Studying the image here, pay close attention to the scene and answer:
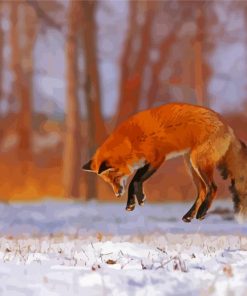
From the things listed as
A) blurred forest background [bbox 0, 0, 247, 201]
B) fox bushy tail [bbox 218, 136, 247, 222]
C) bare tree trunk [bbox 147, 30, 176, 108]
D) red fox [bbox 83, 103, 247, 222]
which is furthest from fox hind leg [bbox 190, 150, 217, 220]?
bare tree trunk [bbox 147, 30, 176, 108]

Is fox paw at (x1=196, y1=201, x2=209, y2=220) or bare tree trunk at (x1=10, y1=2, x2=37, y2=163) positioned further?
bare tree trunk at (x1=10, y1=2, x2=37, y2=163)

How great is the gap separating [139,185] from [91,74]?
12.7m

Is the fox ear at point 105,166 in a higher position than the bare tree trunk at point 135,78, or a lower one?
higher

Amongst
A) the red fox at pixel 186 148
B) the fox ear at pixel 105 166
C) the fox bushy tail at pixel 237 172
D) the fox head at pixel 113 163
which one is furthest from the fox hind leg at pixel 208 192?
the fox ear at pixel 105 166

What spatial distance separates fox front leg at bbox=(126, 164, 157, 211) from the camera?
758 cm

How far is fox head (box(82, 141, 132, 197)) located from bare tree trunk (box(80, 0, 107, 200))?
1180 centimetres

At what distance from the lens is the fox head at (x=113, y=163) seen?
25.1 feet

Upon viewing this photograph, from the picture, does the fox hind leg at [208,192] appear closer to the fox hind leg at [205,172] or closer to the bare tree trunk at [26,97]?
the fox hind leg at [205,172]

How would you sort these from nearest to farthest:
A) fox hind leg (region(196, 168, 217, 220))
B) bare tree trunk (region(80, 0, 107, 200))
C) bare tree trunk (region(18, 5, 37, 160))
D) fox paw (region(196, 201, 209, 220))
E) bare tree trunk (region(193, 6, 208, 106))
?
fox hind leg (region(196, 168, 217, 220)) < fox paw (region(196, 201, 209, 220)) < bare tree trunk (region(80, 0, 107, 200)) < bare tree trunk (region(193, 6, 208, 106)) < bare tree trunk (region(18, 5, 37, 160))

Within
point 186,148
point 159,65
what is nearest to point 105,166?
point 186,148

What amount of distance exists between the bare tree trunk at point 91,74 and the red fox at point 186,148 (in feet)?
39.9

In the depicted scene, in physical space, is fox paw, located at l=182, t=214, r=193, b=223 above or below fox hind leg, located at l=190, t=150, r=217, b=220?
below

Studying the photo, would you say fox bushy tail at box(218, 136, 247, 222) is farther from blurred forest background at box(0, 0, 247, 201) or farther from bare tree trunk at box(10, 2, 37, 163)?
bare tree trunk at box(10, 2, 37, 163)

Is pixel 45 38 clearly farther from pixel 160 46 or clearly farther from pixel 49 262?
pixel 49 262
